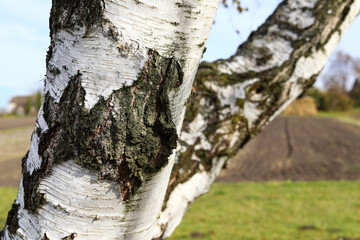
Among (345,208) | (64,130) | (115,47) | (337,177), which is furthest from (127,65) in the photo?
(337,177)

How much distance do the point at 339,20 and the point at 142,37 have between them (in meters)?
1.55

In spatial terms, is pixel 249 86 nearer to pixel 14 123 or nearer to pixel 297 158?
pixel 297 158

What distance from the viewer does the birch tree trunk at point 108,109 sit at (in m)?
0.99

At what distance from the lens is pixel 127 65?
994 millimetres

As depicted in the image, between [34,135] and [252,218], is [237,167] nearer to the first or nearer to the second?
[252,218]

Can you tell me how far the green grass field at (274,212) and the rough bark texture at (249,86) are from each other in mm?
4342

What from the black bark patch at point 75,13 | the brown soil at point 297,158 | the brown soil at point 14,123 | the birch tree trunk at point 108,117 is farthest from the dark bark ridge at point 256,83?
the brown soil at point 14,123

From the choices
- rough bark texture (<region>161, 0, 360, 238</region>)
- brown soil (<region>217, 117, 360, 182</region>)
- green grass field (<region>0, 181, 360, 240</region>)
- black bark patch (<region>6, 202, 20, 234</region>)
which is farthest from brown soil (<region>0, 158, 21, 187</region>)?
black bark patch (<region>6, 202, 20, 234</region>)

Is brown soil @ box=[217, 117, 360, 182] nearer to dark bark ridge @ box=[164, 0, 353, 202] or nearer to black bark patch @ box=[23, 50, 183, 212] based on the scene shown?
dark bark ridge @ box=[164, 0, 353, 202]

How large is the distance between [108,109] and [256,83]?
1119 mm

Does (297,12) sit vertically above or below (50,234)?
above

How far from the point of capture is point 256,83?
192 centimetres

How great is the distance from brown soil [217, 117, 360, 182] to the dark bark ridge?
8.95m

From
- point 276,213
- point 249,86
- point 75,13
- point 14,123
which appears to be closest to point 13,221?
point 75,13
